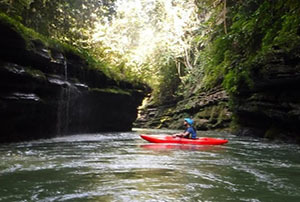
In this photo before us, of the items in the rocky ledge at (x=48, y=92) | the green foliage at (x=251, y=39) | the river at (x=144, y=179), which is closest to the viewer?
the river at (x=144, y=179)

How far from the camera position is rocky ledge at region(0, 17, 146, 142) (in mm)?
9508

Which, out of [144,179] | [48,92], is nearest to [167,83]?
[48,92]

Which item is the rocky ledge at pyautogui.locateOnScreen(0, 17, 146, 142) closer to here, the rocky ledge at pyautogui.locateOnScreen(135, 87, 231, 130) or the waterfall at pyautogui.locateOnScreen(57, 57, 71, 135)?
the waterfall at pyautogui.locateOnScreen(57, 57, 71, 135)

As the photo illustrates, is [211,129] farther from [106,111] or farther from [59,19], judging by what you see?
[59,19]

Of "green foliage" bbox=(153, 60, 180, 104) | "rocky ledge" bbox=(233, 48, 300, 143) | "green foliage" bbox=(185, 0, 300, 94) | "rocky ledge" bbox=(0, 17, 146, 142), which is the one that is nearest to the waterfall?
"rocky ledge" bbox=(0, 17, 146, 142)

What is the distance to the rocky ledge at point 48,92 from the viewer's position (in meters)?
9.51

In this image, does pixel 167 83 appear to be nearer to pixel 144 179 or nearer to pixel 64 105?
pixel 64 105

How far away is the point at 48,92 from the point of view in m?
11.6

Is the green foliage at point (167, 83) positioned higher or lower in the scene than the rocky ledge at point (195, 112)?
higher

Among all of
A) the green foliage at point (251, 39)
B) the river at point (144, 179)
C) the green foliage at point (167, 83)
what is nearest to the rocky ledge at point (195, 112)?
the green foliage at point (167, 83)

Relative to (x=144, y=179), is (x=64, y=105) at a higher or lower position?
higher

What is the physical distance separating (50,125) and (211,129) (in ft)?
37.7

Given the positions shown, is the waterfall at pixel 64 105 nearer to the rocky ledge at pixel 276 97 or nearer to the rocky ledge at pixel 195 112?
the rocky ledge at pixel 276 97

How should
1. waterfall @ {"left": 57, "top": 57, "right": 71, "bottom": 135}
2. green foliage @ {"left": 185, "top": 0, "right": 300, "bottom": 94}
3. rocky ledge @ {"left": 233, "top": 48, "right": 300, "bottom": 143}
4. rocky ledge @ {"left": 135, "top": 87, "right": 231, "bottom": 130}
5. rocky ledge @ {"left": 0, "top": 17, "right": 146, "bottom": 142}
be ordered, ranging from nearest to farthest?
1. rocky ledge @ {"left": 0, "top": 17, "right": 146, "bottom": 142}
2. rocky ledge @ {"left": 233, "top": 48, "right": 300, "bottom": 143}
3. green foliage @ {"left": 185, "top": 0, "right": 300, "bottom": 94}
4. waterfall @ {"left": 57, "top": 57, "right": 71, "bottom": 135}
5. rocky ledge @ {"left": 135, "top": 87, "right": 231, "bottom": 130}
